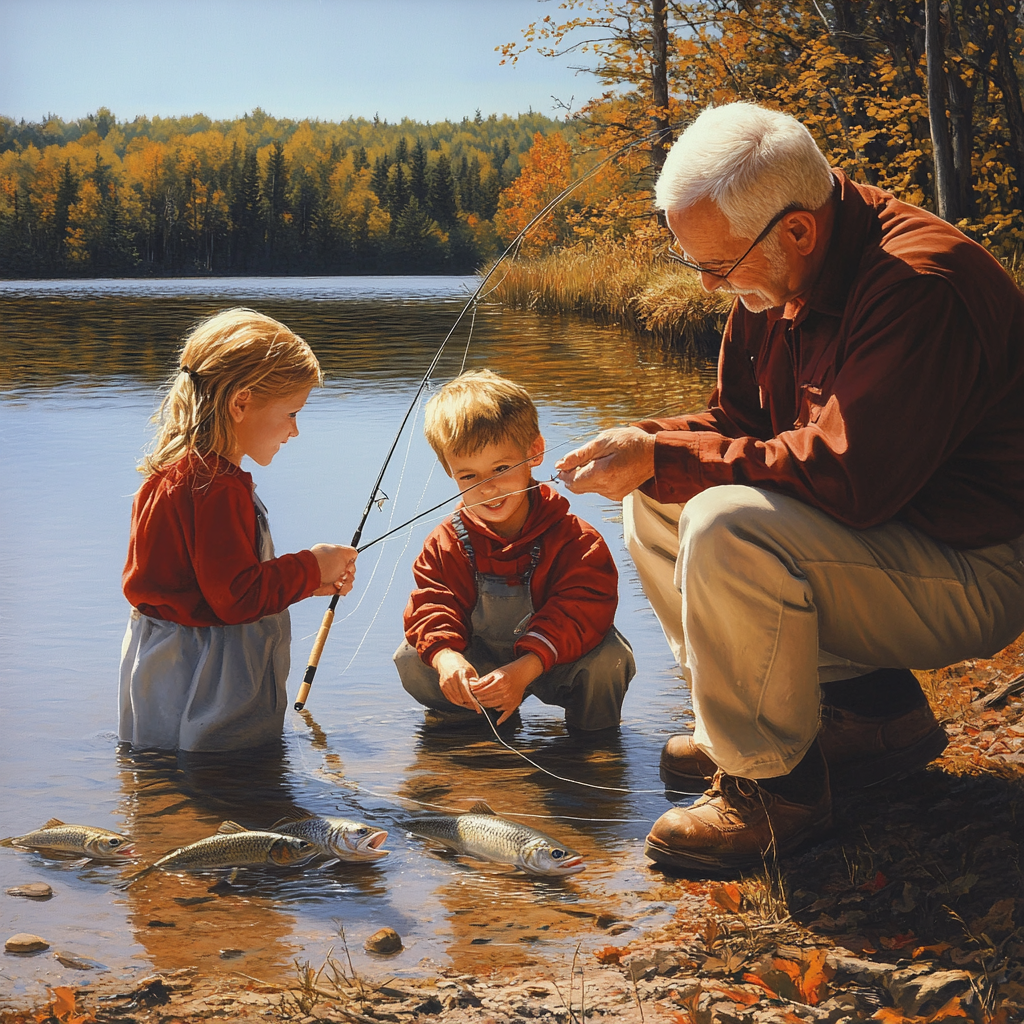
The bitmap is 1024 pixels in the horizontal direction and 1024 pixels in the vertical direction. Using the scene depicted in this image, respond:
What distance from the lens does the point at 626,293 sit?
13.8 meters

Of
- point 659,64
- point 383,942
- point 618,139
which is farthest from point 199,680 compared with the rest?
point 618,139

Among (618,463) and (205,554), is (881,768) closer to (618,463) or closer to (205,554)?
(618,463)

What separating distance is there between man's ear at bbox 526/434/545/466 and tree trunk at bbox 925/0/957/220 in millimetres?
5588

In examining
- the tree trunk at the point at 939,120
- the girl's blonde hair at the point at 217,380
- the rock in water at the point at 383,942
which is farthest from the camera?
the tree trunk at the point at 939,120

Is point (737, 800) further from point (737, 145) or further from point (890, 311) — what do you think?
point (737, 145)

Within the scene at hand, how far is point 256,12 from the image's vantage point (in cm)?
557

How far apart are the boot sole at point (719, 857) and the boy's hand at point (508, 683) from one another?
0.67 metres

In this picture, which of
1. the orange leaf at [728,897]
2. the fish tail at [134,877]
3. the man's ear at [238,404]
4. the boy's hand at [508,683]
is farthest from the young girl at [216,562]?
the orange leaf at [728,897]

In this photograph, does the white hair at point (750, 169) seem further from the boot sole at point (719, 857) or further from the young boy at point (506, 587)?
the boot sole at point (719, 857)

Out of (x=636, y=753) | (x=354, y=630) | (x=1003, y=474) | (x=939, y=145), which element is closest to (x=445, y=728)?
(x=636, y=753)

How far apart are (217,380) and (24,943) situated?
60.6 inches

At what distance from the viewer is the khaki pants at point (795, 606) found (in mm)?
2312

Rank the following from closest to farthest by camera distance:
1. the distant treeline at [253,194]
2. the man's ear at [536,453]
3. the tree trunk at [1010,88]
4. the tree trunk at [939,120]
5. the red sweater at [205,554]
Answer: the red sweater at [205,554], the man's ear at [536,453], the tree trunk at [939,120], the tree trunk at [1010,88], the distant treeline at [253,194]

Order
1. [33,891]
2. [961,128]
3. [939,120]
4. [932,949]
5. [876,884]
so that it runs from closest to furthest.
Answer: [932,949]
[876,884]
[33,891]
[939,120]
[961,128]
